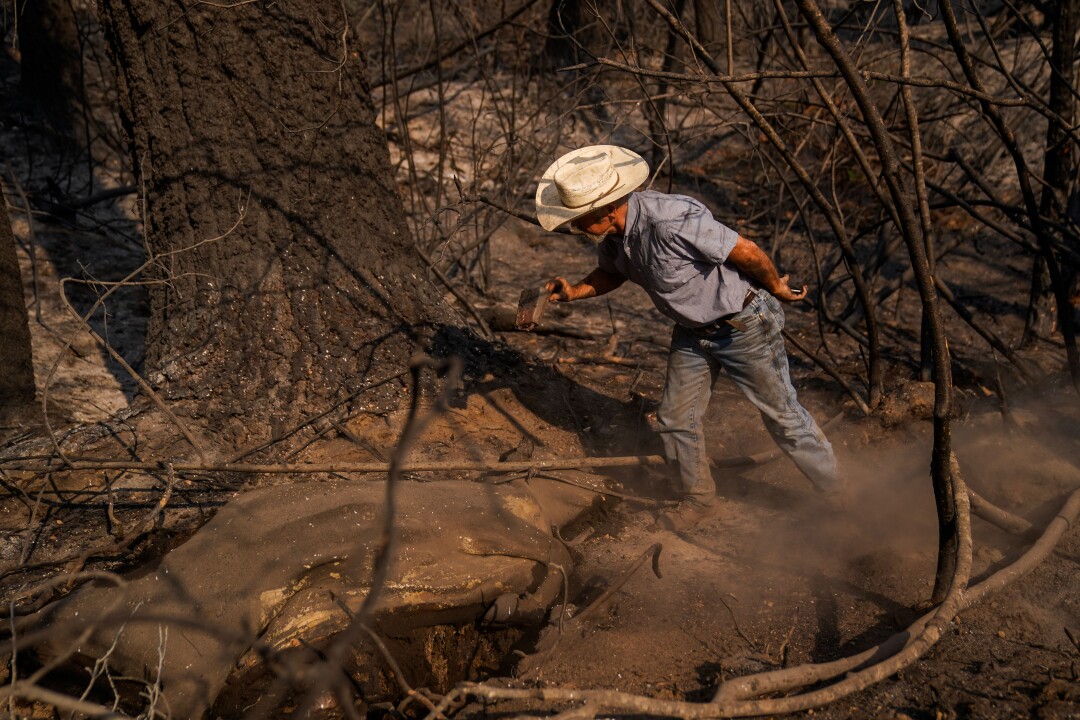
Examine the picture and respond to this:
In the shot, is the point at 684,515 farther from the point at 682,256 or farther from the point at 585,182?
the point at 585,182

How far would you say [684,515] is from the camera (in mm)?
4191

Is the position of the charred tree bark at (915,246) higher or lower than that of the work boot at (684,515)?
higher

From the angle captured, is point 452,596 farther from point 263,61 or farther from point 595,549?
point 263,61

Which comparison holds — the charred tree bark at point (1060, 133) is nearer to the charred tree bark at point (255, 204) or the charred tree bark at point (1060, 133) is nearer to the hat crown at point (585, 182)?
the hat crown at point (585, 182)

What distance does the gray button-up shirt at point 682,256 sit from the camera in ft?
11.5

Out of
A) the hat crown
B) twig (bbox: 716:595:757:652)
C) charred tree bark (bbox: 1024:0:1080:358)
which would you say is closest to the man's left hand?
the hat crown

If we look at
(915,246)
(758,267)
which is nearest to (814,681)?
(915,246)

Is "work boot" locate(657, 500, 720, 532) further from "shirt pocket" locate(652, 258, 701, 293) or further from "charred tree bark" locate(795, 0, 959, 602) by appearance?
"charred tree bark" locate(795, 0, 959, 602)

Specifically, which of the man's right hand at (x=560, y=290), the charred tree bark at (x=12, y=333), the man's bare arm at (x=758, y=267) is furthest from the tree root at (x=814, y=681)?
the charred tree bark at (x=12, y=333)

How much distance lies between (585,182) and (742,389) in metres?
1.21

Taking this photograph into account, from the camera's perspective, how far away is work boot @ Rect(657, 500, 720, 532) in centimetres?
418

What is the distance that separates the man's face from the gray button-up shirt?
0.07m

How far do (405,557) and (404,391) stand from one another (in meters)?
1.19

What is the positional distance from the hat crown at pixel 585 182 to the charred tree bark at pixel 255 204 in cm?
151
